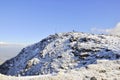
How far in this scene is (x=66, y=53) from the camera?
70.1 m

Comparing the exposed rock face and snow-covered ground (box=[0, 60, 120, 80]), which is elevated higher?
the exposed rock face

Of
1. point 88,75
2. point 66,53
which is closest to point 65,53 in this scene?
point 66,53

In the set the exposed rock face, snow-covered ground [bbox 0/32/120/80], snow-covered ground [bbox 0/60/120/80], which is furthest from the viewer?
the exposed rock face

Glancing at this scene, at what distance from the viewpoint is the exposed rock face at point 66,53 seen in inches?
2487

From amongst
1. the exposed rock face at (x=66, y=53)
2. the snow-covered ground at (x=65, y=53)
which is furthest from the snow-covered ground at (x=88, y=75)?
the exposed rock face at (x=66, y=53)

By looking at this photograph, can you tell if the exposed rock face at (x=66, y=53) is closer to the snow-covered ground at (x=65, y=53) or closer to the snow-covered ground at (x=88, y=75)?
the snow-covered ground at (x=65, y=53)

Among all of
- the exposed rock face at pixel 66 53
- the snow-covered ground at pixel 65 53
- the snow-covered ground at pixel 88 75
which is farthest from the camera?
the exposed rock face at pixel 66 53

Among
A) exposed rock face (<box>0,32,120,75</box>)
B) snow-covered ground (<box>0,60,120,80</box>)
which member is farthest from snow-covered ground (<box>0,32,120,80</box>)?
snow-covered ground (<box>0,60,120,80</box>)

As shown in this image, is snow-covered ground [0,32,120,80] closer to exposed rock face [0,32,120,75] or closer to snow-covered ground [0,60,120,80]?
exposed rock face [0,32,120,75]

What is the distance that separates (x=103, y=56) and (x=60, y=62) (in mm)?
10504

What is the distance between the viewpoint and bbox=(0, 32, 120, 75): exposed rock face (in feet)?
207

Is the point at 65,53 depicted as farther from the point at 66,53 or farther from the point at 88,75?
the point at 88,75

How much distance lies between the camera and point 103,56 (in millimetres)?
61688

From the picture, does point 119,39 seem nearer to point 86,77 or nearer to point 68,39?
point 68,39
